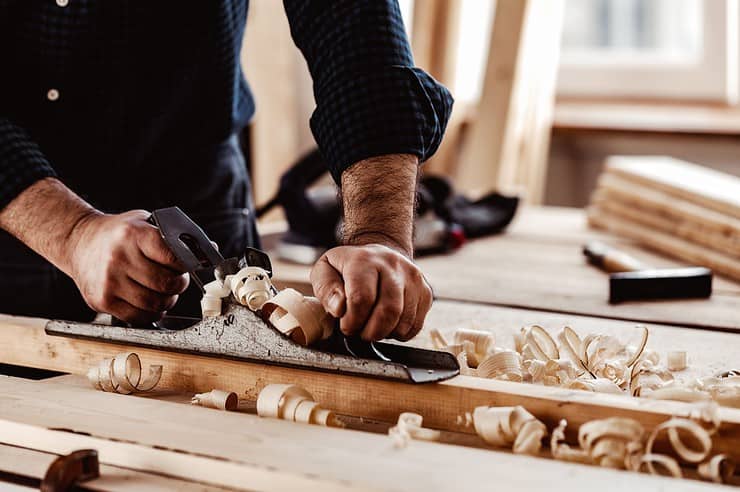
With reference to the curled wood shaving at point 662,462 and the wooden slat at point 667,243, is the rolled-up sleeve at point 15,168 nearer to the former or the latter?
the curled wood shaving at point 662,462

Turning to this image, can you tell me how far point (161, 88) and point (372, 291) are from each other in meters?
0.79

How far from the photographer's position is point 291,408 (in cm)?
94

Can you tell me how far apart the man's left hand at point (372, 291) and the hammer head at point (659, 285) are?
728 mm

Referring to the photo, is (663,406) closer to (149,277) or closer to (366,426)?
(366,426)

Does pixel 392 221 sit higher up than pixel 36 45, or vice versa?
pixel 36 45

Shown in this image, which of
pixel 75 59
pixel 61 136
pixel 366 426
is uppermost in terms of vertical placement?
pixel 75 59

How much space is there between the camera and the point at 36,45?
144 centimetres

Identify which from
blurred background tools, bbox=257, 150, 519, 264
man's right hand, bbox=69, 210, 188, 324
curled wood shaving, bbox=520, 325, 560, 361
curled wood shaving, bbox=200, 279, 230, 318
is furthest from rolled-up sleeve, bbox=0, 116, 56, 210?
blurred background tools, bbox=257, 150, 519, 264

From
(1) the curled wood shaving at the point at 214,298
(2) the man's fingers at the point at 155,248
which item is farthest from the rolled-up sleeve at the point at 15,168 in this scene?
(1) the curled wood shaving at the point at 214,298

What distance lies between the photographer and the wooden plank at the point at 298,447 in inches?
30.3

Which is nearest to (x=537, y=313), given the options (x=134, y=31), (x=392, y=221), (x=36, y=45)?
(x=392, y=221)

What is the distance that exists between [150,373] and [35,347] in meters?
0.24

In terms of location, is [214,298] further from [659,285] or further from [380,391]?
[659,285]

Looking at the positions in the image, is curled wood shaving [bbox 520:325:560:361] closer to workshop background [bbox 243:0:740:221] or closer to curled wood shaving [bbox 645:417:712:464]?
curled wood shaving [bbox 645:417:712:464]
